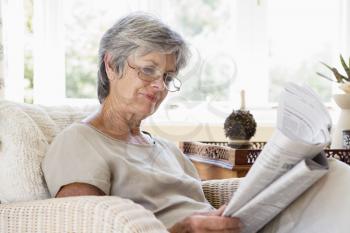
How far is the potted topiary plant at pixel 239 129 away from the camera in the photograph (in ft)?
7.39

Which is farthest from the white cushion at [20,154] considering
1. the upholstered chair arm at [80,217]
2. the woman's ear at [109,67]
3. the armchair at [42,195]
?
the woman's ear at [109,67]

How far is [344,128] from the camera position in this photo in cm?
236

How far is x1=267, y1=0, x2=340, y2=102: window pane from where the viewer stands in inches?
124

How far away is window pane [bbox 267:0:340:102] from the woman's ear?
1.72 meters

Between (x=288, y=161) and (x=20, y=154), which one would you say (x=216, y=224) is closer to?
(x=288, y=161)

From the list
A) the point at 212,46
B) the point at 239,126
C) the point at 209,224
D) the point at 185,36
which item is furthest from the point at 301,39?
the point at 209,224

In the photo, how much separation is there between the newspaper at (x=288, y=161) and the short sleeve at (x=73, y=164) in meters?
0.29

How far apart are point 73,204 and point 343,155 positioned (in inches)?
50.0

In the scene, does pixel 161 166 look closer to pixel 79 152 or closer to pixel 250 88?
pixel 79 152

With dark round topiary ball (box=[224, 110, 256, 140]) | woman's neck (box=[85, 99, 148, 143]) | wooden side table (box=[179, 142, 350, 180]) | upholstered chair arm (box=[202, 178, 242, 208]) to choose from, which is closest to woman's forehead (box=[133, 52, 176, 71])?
woman's neck (box=[85, 99, 148, 143])

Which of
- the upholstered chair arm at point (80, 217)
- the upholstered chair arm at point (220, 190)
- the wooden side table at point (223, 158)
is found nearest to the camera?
the upholstered chair arm at point (80, 217)

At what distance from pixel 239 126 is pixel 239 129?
0.01m

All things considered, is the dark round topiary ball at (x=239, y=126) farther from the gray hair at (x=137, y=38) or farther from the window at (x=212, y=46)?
the gray hair at (x=137, y=38)

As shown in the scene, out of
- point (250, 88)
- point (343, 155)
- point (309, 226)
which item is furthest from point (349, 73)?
point (309, 226)
